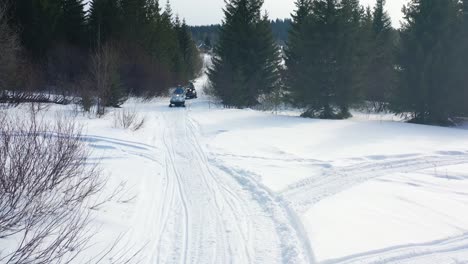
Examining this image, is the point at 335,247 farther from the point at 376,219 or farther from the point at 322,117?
the point at 322,117

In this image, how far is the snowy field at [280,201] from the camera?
4.99m

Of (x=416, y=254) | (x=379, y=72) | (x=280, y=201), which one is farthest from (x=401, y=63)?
(x=416, y=254)

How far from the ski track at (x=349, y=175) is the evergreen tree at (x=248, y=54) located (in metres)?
21.1

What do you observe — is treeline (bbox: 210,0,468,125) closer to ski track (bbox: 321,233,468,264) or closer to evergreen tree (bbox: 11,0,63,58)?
ski track (bbox: 321,233,468,264)

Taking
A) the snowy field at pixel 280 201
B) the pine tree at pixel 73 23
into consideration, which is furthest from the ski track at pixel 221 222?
the pine tree at pixel 73 23

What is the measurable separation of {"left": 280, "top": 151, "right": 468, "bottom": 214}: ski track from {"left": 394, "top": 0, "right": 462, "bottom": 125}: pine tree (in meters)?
11.9

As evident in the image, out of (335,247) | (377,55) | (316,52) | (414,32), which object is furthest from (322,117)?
(335,247)

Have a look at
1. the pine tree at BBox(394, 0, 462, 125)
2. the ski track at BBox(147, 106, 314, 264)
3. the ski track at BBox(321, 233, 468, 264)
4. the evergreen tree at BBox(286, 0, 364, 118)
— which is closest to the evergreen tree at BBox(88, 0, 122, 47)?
the evergreen tree at BBox(286, 0, 364, 118)

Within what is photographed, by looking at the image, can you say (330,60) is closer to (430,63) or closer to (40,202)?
(430,63)

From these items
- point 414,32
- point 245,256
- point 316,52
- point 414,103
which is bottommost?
point 245,256

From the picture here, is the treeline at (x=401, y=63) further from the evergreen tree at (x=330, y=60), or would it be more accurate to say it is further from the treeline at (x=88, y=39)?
the treeline at (x=88, y=39)

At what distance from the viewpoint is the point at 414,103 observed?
78.6 ft

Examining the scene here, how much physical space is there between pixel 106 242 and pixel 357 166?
7.79 meters

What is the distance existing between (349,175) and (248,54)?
24.9m
